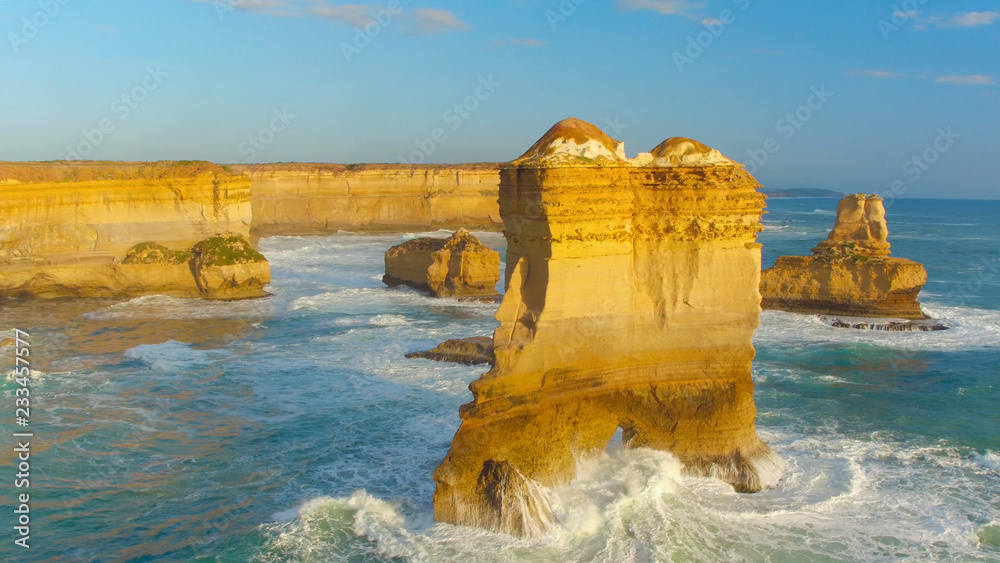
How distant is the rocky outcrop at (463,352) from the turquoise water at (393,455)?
42cm

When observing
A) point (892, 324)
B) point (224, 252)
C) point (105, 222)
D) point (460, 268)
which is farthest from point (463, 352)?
point (105, 222)

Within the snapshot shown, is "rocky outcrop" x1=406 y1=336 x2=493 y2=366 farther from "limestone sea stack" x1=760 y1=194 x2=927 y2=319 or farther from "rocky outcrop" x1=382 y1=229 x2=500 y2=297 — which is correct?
"limestone sea stack" x1=760 y1=194 x2=927 y2=319

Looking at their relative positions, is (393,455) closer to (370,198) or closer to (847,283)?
(847,283)

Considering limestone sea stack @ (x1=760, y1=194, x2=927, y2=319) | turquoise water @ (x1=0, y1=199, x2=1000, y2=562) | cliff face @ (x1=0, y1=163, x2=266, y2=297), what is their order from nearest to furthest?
turquoise water @ (x1=0, y1=199, x2=1000, y2=562) < limestone sea stack @ (x1=760, y1=194, x2=927, y2=319) < cliff face @ (x1=0, y1=163, x2=266, y2=297)

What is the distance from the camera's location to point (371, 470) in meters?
10.5

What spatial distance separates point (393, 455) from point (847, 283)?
16.3 m

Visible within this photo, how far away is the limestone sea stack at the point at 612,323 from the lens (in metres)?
8.80

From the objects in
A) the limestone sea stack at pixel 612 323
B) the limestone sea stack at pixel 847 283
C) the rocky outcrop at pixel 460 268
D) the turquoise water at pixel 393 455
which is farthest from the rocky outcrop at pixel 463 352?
the limestone sea stack at pixel 847 283

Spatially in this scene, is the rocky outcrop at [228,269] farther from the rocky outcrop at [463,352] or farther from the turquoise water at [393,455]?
the rocky outcrop at [463,352]

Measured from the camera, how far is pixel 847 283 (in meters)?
22.2

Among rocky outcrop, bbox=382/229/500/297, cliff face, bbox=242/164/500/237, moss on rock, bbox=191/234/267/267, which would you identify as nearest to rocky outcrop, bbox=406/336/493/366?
rocky outcrop, bbox=382/229/500/297

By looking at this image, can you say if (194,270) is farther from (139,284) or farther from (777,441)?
(777,441)

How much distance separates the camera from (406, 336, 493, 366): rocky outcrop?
16.2m

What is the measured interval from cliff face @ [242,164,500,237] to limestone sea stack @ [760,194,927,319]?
39919mm
